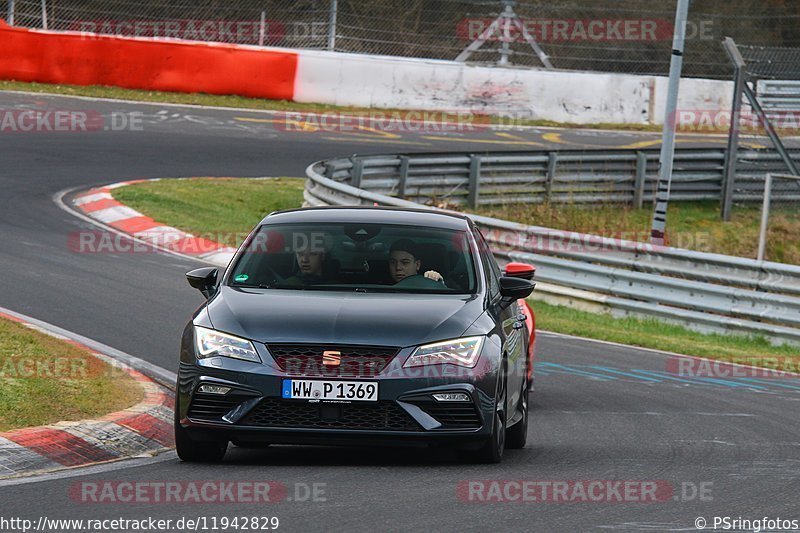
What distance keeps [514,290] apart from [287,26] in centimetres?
2425

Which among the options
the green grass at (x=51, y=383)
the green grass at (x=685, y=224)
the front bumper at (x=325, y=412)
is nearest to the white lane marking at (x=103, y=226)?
the green grass at (x=51, y=383)

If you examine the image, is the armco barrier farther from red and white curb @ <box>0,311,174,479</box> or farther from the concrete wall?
red and white curb @ <box>0,311,174,479</box>

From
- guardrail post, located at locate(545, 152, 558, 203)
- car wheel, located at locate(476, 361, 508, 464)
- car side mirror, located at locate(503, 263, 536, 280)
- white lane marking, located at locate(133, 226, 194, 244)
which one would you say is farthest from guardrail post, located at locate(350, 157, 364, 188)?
car wheel, located at locate(476, 361, 508, 464)

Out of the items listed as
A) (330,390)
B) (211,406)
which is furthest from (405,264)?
(211,406)

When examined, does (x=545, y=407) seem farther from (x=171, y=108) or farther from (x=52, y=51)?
(x=52, y=51)

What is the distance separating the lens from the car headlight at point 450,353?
7688 millimetres

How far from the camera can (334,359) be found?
7.59 meters

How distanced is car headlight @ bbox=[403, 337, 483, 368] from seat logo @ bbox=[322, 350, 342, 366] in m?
0.36

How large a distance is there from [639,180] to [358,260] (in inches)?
725

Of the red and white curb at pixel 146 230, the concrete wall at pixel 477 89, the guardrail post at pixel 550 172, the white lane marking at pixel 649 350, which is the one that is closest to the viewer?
the white lane marking at pixel 649 350

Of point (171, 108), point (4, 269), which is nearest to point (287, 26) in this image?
point (171, 108)

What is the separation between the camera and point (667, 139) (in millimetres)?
21328

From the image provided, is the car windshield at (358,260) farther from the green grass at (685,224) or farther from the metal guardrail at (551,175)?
the green grass at (685,224)

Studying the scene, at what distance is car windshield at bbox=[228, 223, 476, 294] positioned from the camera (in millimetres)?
8648
